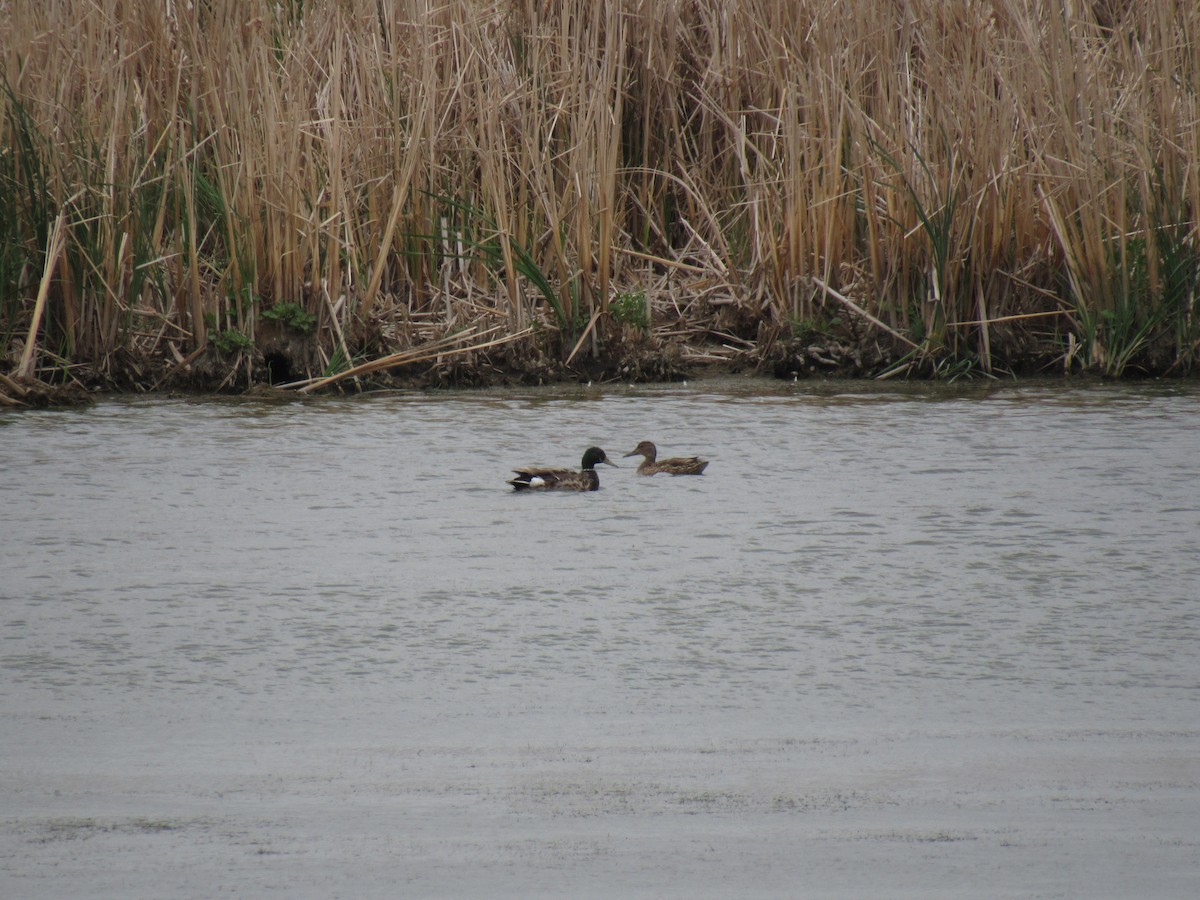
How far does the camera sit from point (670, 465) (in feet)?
22.6

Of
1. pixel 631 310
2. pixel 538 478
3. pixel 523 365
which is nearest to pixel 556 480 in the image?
pixel 538 478

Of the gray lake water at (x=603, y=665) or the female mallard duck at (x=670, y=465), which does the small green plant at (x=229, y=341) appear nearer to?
the gray lake water at (x=603, y=665)

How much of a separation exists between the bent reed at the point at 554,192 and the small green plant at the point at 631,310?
0.06 ft

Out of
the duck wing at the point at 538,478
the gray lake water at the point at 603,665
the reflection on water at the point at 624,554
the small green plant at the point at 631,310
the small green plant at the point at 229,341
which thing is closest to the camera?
the gray lake water at the point at 603,665

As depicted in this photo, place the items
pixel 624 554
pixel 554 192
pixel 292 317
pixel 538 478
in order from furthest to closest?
pixel 554 192, pixel 292 317, pixel 538 478, pixel 624 554

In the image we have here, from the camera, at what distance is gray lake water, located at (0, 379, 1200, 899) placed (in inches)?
125

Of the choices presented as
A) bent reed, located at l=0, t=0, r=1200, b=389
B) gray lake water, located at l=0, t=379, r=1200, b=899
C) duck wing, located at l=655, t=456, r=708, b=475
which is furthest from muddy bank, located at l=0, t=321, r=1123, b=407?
duck wing, located at l=655, t=456, r=708, b=475

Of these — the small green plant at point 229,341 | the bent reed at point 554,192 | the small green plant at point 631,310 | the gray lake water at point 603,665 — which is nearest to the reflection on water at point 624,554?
the gray lake water at point 603,665

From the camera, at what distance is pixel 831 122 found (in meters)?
8.94

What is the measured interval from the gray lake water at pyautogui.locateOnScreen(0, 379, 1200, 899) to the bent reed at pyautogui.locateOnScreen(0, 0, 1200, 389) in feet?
4.28

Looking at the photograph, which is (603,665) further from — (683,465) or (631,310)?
(631,310)

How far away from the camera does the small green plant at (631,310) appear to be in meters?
9.16

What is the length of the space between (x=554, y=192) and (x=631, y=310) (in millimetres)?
771

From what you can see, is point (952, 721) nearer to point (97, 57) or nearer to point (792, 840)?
point (792, 840)
